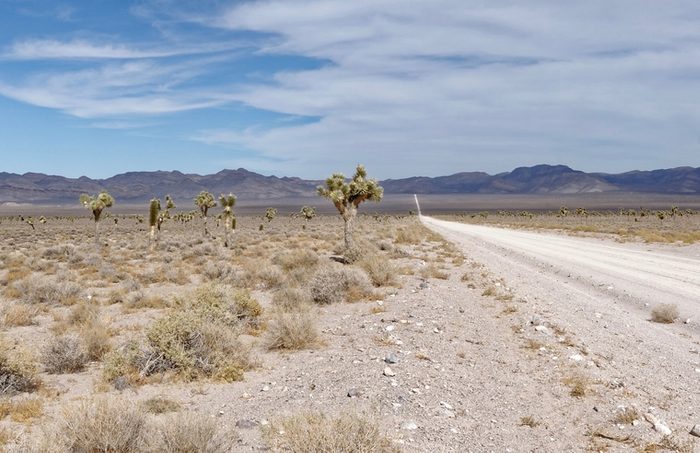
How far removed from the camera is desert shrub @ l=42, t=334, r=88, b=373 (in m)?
9.98

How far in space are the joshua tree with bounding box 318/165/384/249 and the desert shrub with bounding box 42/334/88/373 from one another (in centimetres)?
1964

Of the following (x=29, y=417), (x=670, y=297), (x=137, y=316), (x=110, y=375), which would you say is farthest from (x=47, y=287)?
(x=670, y=297)

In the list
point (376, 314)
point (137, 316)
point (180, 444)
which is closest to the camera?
point (180, 444)

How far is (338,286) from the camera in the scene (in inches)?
656

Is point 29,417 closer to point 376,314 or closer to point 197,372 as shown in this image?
point 197,372

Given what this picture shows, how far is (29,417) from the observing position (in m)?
7.54

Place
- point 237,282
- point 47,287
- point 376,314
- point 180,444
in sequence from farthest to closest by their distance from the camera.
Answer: point 237,282
point 47,287
point 376,314
point 180,444

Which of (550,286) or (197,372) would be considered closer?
(197,372)

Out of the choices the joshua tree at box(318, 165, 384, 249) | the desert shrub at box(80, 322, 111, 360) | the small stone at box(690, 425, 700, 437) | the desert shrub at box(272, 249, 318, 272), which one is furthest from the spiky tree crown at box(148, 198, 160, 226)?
the small stone at box(690, 425, 700, 437)

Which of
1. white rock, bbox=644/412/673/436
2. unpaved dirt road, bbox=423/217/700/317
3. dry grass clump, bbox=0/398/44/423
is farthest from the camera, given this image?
unpaved dirt road, bbox=423/217/700/317

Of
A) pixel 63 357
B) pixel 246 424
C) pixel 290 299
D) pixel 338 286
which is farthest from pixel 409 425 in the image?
pixel 338 286

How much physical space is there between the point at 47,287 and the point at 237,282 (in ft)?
21.1

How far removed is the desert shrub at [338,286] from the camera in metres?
16.3

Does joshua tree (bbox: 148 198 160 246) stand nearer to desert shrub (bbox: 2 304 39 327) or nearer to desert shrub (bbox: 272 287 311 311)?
desert shrub (bbox: 2 304 39 327)
